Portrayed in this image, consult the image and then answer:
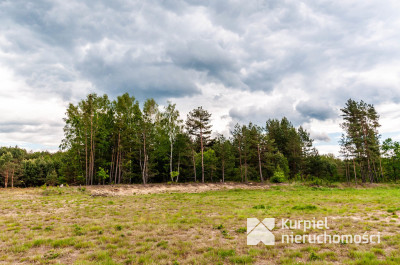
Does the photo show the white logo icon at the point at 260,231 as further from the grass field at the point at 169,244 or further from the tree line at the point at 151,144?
the tree line at the point at 151,144

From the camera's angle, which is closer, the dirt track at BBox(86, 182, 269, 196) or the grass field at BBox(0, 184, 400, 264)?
the grass field at BBox(0, 184, 400, 264)

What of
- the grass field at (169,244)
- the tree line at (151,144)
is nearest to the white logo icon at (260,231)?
the grass field at (169,244)

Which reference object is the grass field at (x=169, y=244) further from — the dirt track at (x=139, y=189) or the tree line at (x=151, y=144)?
the tree line at (x=151, y=144)

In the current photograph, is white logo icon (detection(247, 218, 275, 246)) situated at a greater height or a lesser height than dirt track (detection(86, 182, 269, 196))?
greater

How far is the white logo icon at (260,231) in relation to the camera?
751cm

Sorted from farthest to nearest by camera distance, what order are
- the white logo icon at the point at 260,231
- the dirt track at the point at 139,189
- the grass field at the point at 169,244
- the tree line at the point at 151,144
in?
the tree line at the point at 151,144 < the dirt track at the point at 139,189 < the white logo icon at the point at 260,231 < the grass field at the point at 169,244

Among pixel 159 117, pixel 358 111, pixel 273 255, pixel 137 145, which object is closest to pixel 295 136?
pixel 358 111

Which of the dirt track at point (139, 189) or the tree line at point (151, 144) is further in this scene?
the tree line at point (151, 144)

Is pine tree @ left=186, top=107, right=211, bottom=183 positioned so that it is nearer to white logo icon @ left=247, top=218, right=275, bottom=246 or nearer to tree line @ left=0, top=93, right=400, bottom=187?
tree line @ left=0, top=93, right=400, bottom=187

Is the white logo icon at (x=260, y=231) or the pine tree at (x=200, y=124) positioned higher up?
the pine tree at (x=200, y=124)

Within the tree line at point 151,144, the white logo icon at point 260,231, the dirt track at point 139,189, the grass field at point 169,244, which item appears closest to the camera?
the grass field at point 169,244

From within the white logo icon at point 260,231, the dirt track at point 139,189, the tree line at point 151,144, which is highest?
the tree line at point 151,144

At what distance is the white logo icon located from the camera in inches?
296

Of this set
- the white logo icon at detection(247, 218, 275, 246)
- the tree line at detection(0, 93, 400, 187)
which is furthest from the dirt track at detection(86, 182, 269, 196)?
the white logo icon at detection(247, 218, 275, 246)
